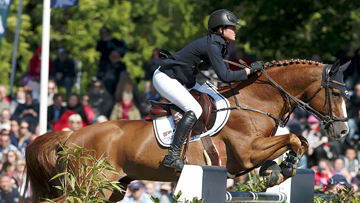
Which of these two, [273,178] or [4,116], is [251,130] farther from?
[4,116]

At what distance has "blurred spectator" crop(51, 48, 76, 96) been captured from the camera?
1304 cm

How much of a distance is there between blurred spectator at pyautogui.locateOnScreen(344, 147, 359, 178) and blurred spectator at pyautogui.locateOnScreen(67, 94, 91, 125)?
482 centimetres

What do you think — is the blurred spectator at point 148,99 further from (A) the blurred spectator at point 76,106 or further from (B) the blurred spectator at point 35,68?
(B) the blurred spectator at point 35,68

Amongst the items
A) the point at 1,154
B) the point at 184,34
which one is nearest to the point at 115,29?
the point at 184,34

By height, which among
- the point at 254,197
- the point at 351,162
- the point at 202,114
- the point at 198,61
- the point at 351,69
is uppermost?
the point at 351,69

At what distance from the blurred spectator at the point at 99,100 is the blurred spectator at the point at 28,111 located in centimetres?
111

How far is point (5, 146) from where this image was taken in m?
9.84

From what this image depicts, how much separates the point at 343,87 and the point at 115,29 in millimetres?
13964

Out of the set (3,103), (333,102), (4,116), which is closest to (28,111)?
(3,103)

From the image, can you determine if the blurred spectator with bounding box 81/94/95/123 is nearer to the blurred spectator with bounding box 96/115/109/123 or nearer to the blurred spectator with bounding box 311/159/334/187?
the blurred spectator with bounding box 96/115/109/123

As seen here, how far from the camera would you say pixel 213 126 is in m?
5.98

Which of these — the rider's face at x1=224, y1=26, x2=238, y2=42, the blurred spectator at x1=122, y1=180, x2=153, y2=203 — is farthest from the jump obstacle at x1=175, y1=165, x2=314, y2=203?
the blurred spectator at x1=122, y1=180, x2=153, y2=203

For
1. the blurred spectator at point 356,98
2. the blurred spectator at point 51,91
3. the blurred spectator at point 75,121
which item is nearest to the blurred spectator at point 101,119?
the blurred spectator at point 75,121

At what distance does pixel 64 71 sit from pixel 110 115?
2.32 metres
